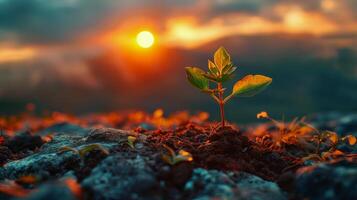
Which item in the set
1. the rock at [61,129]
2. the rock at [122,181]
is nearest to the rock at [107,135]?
the rock at [122,181]

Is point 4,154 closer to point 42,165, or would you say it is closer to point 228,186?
point 42,165

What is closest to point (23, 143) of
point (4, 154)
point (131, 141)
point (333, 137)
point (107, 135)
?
point (4, 154)

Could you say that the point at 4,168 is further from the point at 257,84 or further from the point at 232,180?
the point at 257,84

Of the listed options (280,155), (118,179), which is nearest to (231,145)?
(280,155)

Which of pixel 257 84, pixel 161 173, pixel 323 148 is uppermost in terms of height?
pixel 257 84

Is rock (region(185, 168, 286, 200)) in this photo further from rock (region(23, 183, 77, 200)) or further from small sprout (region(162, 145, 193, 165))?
rock (region(23, 183, 77, 200))

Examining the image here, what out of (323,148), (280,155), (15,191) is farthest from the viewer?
(323,148)
